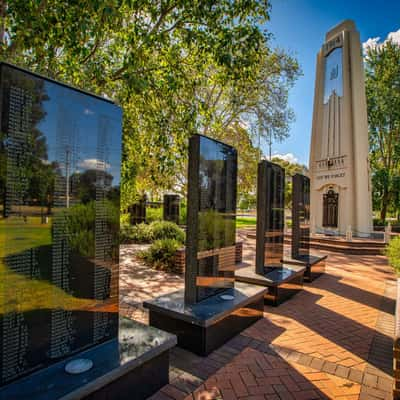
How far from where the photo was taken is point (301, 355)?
3406mm

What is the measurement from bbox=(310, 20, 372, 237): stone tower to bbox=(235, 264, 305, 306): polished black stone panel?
10.8 meters

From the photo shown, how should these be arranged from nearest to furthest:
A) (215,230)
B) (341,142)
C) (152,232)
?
(215,230), (152,232), (341,142)

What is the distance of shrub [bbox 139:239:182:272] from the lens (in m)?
7.74

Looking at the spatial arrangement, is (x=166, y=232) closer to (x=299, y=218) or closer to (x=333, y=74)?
(x=299, y=218)

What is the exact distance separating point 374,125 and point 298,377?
23626mm

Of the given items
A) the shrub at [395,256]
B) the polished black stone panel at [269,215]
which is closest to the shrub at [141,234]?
the polished black stone panel at [269,215]

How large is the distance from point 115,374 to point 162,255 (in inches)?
238

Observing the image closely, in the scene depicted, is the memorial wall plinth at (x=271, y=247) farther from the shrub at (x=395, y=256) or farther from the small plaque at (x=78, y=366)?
the small plaque at (x=78, y=366)

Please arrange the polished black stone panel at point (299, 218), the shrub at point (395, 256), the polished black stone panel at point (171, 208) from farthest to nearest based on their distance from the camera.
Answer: the polished black stone panel at point (171, 208) → the polished black stone panel at point (299, 218) → the shrub at point (395, 256)

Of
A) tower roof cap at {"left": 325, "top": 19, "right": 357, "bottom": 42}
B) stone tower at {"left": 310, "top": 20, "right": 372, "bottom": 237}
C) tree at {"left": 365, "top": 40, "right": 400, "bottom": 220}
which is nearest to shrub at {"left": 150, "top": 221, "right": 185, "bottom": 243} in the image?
stone tower at {"left": 310, "top": 20, "right": 372, "bottom": 237}

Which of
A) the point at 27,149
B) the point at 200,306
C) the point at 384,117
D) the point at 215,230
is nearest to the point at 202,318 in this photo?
the point at 200,306

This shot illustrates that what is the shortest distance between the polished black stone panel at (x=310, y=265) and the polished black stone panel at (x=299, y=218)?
25 cm

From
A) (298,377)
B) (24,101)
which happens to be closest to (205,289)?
(298,377)

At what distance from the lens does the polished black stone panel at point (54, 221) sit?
1.94 meters
